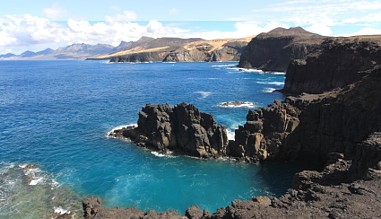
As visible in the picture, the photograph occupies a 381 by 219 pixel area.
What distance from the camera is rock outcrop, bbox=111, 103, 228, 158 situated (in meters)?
65.5

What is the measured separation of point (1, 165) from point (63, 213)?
84.0 ft

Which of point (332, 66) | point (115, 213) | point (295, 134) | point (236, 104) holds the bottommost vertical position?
point (115, 213)

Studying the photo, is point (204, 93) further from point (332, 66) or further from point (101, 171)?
point (101, 171)

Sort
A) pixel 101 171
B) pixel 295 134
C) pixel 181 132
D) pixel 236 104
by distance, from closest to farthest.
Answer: pixel 101 171 → pixel 295 134 → pixel 181 132 → pixel 236 104

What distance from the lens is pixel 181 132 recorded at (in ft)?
227

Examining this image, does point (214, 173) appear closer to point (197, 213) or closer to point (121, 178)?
point (121, 178)

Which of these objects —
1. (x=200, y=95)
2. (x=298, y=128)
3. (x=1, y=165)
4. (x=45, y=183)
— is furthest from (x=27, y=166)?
(x=200, y=95)

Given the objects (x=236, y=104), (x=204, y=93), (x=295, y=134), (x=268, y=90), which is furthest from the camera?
(x=268, y=90)

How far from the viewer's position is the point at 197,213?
3653cm

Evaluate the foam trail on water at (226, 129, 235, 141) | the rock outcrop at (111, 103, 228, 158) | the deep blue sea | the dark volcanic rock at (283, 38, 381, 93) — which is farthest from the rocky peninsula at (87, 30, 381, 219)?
the dark volcanic rock at (283, 38, 381, 93)

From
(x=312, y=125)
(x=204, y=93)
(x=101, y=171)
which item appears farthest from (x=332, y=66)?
(x=101, y=171)

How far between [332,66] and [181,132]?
80337 millimetres

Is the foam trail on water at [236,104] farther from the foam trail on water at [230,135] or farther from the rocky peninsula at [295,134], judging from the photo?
the rocky peninsula at [295,134]

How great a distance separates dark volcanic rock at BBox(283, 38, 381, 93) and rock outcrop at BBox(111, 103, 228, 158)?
66.4 metres
